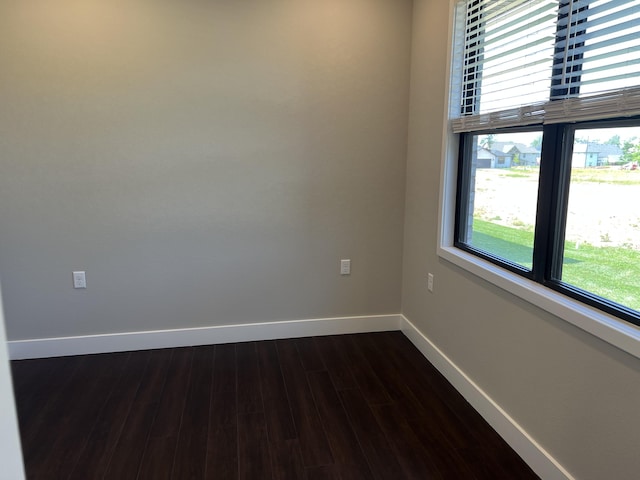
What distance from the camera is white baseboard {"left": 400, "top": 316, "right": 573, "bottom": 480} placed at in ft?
6.24

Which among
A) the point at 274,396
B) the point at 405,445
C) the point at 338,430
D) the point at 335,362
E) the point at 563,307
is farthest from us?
the point at 335,362

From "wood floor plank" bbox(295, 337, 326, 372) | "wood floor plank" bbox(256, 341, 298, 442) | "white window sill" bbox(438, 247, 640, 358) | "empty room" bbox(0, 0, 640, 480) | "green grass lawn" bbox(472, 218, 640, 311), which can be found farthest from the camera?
"wood floor plank" bbox(295, 337, 326, 372)

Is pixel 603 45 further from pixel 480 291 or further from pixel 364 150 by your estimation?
pixel 364 150

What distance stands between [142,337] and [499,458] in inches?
92.8

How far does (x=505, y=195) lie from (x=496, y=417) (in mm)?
1127

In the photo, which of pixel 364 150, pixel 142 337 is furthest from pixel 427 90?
pixel 142 337

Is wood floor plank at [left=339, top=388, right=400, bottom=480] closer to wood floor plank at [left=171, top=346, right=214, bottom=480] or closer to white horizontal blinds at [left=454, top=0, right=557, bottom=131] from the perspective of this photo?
wood floor plank at [left=171, top=346, right=214, bottom=480]

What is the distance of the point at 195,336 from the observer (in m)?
3.21

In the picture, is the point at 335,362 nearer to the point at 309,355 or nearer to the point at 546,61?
the point at 309,355

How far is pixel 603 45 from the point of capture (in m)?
1.63

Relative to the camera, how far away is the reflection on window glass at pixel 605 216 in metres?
1.60

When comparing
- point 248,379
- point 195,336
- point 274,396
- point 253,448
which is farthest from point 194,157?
point 253,448

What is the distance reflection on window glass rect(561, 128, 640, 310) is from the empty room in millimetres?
11

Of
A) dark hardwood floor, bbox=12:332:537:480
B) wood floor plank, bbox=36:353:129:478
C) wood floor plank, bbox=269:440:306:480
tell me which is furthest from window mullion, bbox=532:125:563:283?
wood floor plank, bbox=36:353:129:478
